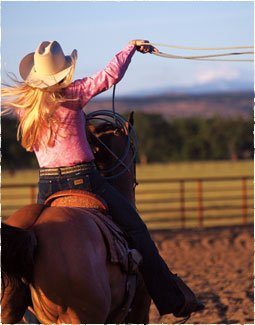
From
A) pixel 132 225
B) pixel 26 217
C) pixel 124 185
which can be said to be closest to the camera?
pixel 26 217

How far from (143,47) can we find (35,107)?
0.81 meters

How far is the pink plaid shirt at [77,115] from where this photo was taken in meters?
4.18

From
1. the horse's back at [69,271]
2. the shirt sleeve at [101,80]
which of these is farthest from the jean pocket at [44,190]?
→ the shirt sleeve at [101,80]

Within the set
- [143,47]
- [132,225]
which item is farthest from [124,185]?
[143,47]

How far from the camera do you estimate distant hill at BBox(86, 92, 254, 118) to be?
124438 mm

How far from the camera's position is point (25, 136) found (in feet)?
14.0

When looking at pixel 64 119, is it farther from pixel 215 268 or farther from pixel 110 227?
pixel 215 268

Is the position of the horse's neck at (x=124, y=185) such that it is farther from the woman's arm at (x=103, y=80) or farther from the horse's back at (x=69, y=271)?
the horse's back at (x=69, y=271)

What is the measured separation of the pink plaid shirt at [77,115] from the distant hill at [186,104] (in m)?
115

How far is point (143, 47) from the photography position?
14.7 feet

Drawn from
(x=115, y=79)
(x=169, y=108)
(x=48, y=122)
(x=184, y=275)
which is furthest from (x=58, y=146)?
(x=169, y=108)

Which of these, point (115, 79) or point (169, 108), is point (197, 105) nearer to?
point (169, 108)

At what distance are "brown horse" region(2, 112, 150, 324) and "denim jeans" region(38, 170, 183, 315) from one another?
10.3 inches

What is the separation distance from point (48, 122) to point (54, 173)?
32cm
